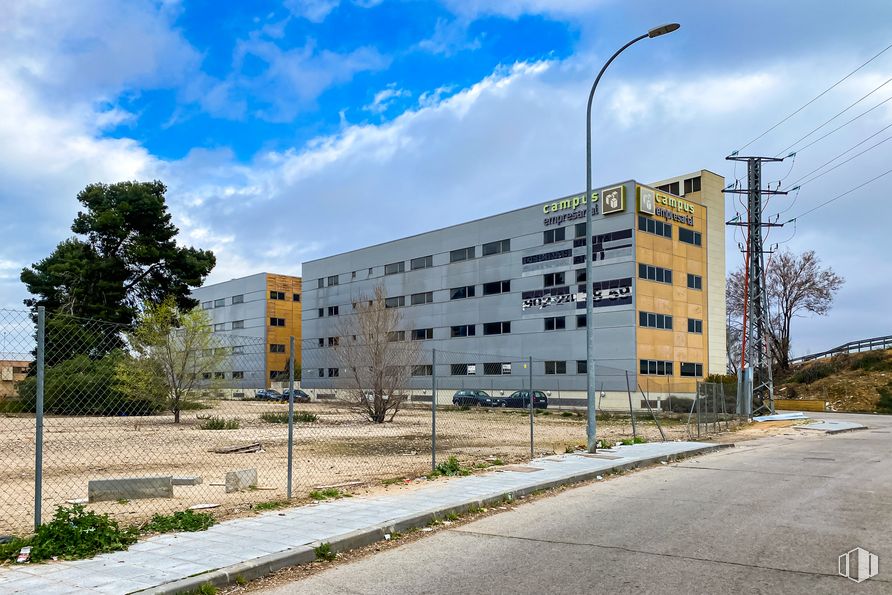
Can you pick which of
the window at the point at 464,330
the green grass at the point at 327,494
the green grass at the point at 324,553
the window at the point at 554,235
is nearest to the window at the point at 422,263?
the window at the point at 464,330

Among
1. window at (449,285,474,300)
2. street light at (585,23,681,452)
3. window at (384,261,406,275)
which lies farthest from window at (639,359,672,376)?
street light at (585,23,681,452)

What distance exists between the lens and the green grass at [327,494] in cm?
1081

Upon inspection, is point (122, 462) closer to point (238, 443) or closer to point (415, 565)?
point (238, 443)

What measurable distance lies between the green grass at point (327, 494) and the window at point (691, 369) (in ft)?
172

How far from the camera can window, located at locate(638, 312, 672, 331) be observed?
2184 inches

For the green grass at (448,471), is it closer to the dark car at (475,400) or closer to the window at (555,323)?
the dark car at (475,400)

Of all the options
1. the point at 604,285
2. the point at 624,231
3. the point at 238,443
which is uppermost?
the point at 624,231

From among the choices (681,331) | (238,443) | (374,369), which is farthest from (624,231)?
(238,443)

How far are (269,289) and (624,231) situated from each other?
56.4 m

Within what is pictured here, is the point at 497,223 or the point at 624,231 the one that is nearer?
the point at 624,231

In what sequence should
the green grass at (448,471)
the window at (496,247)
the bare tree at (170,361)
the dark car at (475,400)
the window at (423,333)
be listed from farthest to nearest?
1. the window at (423,333)
2. the window at (496,247)
3. the dark car at (475,400)
4. the bare tree at (170,361)
5. the green grass at (448,471)

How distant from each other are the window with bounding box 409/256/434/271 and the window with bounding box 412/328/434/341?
644 centimetres

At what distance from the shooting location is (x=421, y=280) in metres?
72.6

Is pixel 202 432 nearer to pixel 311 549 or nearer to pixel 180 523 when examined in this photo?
pixel 180 523
